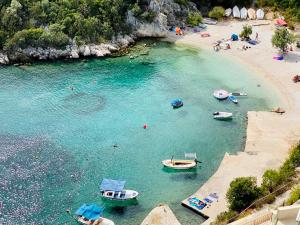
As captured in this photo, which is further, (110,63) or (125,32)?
(125,32)

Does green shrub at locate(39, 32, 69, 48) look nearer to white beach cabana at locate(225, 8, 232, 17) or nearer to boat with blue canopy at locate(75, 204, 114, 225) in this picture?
white beach cabana at locate(225, 8, 232, 17)

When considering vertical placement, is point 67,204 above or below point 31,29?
below

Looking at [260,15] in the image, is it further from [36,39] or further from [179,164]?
[179,164]

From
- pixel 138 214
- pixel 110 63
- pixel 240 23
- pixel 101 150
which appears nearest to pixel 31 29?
pixel 110 63

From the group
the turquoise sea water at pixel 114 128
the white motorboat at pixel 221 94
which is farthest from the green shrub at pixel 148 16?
the white motorboat at pixel 221 94

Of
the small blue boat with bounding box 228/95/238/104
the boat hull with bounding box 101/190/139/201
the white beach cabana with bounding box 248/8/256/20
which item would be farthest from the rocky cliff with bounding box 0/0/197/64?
the boat hull with bounding box 101/190/139/201

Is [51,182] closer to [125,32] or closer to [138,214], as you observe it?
[138,214]

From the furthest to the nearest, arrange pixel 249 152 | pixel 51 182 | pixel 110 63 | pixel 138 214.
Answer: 1. pixel 110 63
2. pixel 249 152
3. pixel 51 182
4. pixel 138 214

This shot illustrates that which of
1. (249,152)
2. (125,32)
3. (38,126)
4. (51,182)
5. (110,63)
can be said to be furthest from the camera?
(125,32)

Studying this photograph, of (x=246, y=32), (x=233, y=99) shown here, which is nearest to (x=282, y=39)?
(x=246, y=32)
